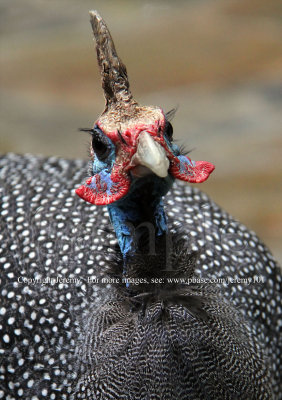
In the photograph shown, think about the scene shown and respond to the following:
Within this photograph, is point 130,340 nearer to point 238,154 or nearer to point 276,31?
point 238,154

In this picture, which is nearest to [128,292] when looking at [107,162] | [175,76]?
[107,162]

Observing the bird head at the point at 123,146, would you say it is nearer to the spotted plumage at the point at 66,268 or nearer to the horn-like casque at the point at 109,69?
the horn-like casque at the point at 109,69

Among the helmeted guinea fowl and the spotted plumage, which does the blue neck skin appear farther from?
the spotted plumage

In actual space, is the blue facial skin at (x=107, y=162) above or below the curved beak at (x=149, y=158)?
above

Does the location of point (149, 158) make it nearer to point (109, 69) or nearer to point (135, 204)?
point (135, 204)

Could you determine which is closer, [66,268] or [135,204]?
[135,204]

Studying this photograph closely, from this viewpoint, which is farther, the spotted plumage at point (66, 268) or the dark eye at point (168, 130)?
the spotted plumage at point (66, 268)

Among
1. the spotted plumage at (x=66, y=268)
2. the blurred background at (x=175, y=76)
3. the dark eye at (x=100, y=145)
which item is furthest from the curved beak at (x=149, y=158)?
the blurred background at (x=175, y=76)

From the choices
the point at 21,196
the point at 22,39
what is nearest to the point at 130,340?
the point at 21,196
